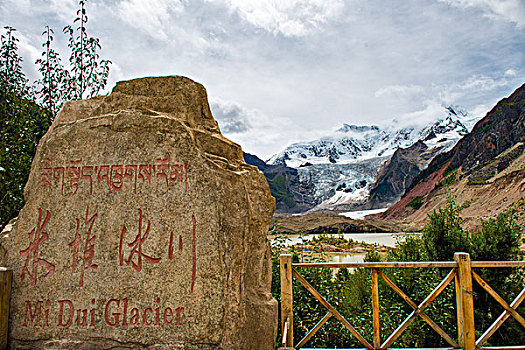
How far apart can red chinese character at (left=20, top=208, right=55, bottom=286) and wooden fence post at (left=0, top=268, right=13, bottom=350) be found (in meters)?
0.16

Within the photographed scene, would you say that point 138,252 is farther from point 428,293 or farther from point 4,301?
point 428,293

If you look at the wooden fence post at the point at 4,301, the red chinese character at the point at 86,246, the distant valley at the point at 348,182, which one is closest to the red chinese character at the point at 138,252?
the red chinese character at the point at 86,246

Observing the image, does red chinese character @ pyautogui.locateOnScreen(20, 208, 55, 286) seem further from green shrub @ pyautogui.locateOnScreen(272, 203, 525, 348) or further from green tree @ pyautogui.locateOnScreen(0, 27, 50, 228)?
green shrub @ pyautogui.locateOnScreen(272, 203, 525, 348)

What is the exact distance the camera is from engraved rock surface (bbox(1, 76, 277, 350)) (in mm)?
4430

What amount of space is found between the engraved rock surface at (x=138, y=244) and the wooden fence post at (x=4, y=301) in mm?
71

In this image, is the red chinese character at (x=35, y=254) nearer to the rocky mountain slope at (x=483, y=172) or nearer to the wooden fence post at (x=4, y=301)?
the wooden fence post at (x=4, y=301)

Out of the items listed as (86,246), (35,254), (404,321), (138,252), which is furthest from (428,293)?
(35,254)

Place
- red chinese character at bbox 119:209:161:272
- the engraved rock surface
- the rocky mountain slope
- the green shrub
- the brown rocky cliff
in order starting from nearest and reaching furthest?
the engraved rock surface → red chinese character at bbox 119:209:161:272 → the green shrub → the rocky mountain slope → the brown rocky cliff

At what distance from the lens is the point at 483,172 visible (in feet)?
173

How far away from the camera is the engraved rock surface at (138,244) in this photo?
4.43m

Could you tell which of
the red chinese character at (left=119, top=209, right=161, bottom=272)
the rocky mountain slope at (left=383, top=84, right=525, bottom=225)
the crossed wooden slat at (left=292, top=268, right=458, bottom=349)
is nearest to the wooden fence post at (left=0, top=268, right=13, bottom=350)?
the red chinese character at (left=119, top=209, right=161, bottom=272)

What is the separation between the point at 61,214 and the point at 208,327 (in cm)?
234

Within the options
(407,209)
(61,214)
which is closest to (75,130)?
(61,214)

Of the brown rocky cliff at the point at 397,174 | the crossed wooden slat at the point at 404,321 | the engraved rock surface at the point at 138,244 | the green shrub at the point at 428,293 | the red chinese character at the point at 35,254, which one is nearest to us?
the engraved rock surface at the point at 138,244
